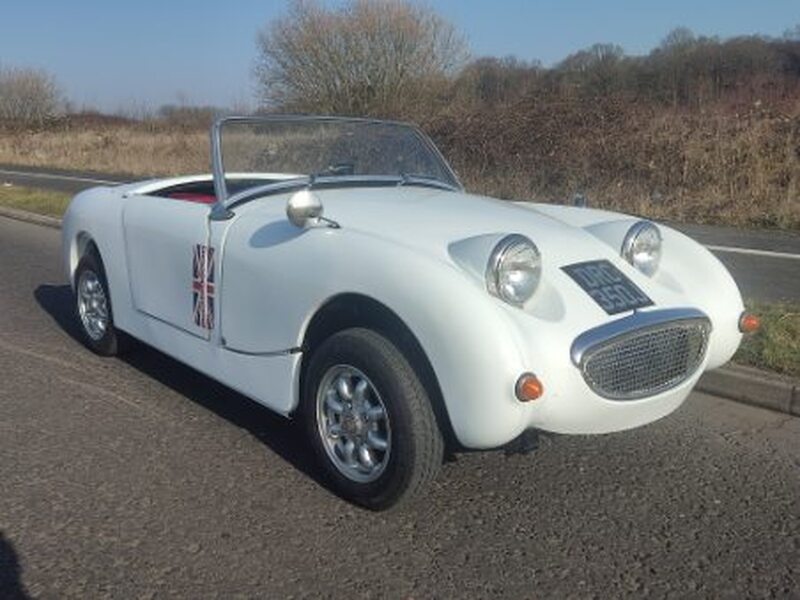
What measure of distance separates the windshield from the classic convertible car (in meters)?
0.01

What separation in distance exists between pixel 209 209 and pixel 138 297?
844 mm

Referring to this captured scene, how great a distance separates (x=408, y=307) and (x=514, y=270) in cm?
41

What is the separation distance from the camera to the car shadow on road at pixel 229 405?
159 inches

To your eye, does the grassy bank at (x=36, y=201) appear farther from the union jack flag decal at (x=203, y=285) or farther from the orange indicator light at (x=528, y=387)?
the orange indicator light at (x=528, y=387)

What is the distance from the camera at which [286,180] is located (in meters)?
4.47

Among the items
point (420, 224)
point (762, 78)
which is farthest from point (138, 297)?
point (762, 78)

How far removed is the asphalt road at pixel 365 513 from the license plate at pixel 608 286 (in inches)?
31.9

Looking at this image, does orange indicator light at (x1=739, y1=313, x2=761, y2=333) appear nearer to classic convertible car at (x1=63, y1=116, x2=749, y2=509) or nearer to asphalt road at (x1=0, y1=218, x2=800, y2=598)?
classic convertible car at (x1=63, y1=116, x2=749, y2=509)

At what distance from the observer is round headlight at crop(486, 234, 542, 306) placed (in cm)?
315

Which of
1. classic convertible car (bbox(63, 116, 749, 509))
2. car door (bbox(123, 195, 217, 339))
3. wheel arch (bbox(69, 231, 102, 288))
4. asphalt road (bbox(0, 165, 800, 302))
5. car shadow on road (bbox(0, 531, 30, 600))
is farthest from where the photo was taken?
asphalt road (bbox(0, 165, 800, 302))

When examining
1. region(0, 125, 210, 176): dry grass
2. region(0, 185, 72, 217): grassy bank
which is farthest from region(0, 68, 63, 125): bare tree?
region(0, 185, 72, 217): grassy bank

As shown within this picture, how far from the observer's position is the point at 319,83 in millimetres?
32031

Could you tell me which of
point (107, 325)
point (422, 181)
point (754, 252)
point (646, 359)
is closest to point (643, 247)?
point (646, 359)

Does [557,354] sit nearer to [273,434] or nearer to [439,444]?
[439,444]
